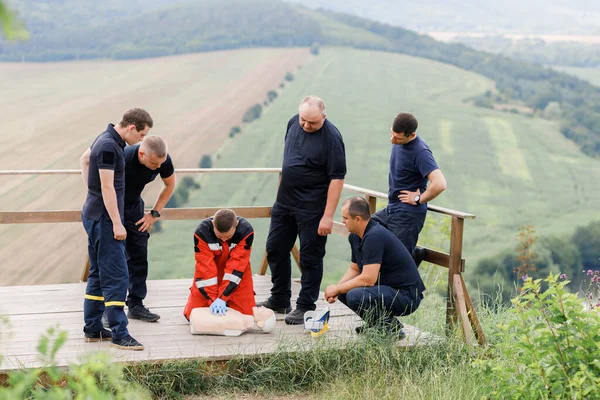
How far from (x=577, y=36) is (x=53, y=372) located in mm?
67450

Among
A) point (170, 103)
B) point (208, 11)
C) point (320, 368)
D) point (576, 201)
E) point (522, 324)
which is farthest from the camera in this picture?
point (208, 11)

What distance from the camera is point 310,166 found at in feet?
15.2

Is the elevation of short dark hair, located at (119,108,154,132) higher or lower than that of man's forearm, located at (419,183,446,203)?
higher

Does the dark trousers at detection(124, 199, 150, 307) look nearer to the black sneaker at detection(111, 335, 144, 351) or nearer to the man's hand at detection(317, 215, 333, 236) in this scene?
the black sneaker at detection(111, 335, 144, 351)

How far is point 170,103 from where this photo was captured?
37.5 m

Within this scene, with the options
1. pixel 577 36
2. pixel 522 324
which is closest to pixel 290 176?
pixel 522 324

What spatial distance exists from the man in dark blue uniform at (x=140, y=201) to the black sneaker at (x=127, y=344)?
1.87ft

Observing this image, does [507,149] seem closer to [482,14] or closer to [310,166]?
[482,14]

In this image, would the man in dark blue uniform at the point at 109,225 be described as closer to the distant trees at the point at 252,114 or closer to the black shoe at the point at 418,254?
the black shoe at the point at 418,254

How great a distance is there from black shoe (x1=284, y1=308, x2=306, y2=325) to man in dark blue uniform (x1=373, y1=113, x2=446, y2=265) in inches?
30.5

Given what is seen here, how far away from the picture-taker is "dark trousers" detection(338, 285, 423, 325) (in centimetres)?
433

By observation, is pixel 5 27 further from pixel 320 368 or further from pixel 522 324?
pixel 320 368

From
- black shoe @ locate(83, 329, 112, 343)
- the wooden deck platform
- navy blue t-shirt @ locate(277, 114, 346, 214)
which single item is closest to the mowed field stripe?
the wooden deck platform

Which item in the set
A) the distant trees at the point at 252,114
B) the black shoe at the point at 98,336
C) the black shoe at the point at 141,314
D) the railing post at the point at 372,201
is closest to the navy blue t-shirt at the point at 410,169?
the railing post at the point at 372,201
